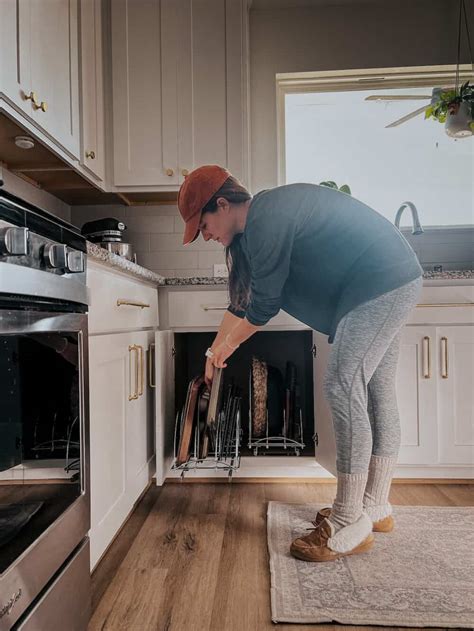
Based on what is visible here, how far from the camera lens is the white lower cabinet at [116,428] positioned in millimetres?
1324

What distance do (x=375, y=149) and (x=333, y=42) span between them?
0.61 metres

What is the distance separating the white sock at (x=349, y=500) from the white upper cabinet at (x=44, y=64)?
149 centimetres

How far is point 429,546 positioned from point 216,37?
231cm

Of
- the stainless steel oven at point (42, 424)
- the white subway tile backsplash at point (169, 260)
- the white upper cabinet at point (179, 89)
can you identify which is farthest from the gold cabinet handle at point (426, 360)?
the stainless steel oven at point (42, 424)

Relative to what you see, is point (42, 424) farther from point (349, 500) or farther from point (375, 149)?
point (375, 149)

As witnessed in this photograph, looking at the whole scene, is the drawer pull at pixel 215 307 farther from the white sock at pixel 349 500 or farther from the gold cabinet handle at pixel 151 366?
the white sock at pixel 349 500

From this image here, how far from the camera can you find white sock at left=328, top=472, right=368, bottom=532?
1.49 metres

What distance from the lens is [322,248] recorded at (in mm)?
1556

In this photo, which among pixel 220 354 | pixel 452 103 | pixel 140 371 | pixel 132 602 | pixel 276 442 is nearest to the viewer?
pixel 132 602

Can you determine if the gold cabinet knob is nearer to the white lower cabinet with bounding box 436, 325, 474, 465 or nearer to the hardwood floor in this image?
the hardwood floor

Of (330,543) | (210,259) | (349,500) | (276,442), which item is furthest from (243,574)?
(210,259)

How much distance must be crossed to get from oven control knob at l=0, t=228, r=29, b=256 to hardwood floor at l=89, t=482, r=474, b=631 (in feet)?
2.86

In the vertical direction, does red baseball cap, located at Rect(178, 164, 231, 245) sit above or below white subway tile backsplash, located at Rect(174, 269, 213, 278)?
above

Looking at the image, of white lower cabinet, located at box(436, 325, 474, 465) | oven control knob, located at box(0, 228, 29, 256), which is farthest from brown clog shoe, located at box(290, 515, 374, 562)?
oven control knob, located at box(0, 228, 29, 256)
